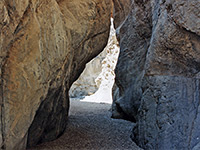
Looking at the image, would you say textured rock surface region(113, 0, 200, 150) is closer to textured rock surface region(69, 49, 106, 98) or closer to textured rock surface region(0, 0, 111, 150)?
textured rock surface region(0, 0, 111, 150)

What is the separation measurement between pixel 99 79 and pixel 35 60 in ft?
49.6

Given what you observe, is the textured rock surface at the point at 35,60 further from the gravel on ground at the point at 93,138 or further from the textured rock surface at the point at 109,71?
the textured rock surface at the point at 109,71

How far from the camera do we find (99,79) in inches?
A: 701

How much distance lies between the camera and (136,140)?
3898 mm

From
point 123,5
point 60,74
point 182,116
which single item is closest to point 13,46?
point 60,74

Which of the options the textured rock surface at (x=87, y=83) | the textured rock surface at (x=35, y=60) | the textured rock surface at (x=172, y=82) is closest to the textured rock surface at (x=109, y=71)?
the textured rock surface at (x=87, y=83)

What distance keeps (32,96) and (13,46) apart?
0.74 meters

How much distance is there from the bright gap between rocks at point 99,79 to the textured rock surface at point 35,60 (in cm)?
1015

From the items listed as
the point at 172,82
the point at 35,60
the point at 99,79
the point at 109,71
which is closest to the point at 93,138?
the point at 172,82

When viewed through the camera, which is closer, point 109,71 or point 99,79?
point 109,71

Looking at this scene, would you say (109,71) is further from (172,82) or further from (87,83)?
(172,82)

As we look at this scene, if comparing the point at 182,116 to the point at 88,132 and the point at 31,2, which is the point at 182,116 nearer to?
the point at 88,132

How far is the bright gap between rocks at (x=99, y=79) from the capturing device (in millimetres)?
14844

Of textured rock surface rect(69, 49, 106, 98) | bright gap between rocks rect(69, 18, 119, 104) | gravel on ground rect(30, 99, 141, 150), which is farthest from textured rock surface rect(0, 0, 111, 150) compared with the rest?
textured rock surface rect(69, 49, 106, 98)
